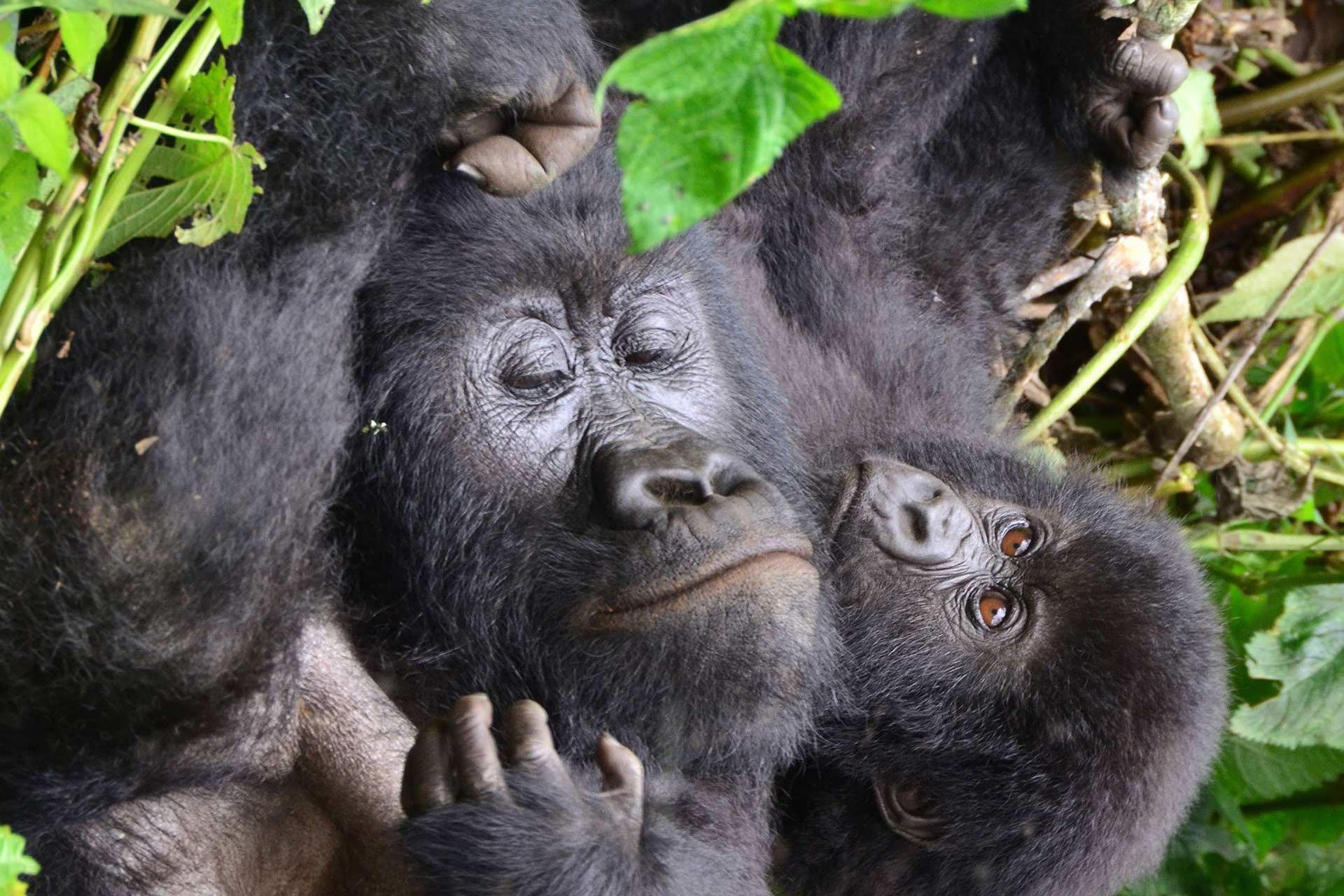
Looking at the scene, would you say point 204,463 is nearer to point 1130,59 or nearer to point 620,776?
point 620,776

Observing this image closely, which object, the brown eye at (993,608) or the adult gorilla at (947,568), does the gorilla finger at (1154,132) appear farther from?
the brown eye at (993,608)

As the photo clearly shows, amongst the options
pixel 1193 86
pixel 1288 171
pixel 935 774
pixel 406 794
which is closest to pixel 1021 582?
pixel 935 774

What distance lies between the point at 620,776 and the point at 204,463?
2.43ft

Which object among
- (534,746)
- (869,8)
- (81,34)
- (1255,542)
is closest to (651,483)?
(534,746)

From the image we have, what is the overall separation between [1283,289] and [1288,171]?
559 mm

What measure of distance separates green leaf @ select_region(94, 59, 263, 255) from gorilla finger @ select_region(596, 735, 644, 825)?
898mm

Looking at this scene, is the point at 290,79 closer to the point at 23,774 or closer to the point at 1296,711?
the point at 23,774

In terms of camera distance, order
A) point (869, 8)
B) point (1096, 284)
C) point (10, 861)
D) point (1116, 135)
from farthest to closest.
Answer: point (1096, 284) → point (1116, 135) → point (10, 861) → point (869, 8)

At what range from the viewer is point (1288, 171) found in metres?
3.94

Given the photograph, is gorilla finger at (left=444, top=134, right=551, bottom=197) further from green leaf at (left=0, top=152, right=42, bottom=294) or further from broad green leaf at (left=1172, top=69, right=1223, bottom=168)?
broad green leaf at (left=1172, top=69, right=1223, bottom=168)

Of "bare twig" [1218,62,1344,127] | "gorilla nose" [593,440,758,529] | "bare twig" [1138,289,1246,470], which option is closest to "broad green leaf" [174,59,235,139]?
"gorilla nose" [593,440,758,529]

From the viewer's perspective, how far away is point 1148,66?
299cm

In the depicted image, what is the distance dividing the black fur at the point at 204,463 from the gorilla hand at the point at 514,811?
0.26 m

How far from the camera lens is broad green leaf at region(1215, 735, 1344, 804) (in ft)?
11.4
